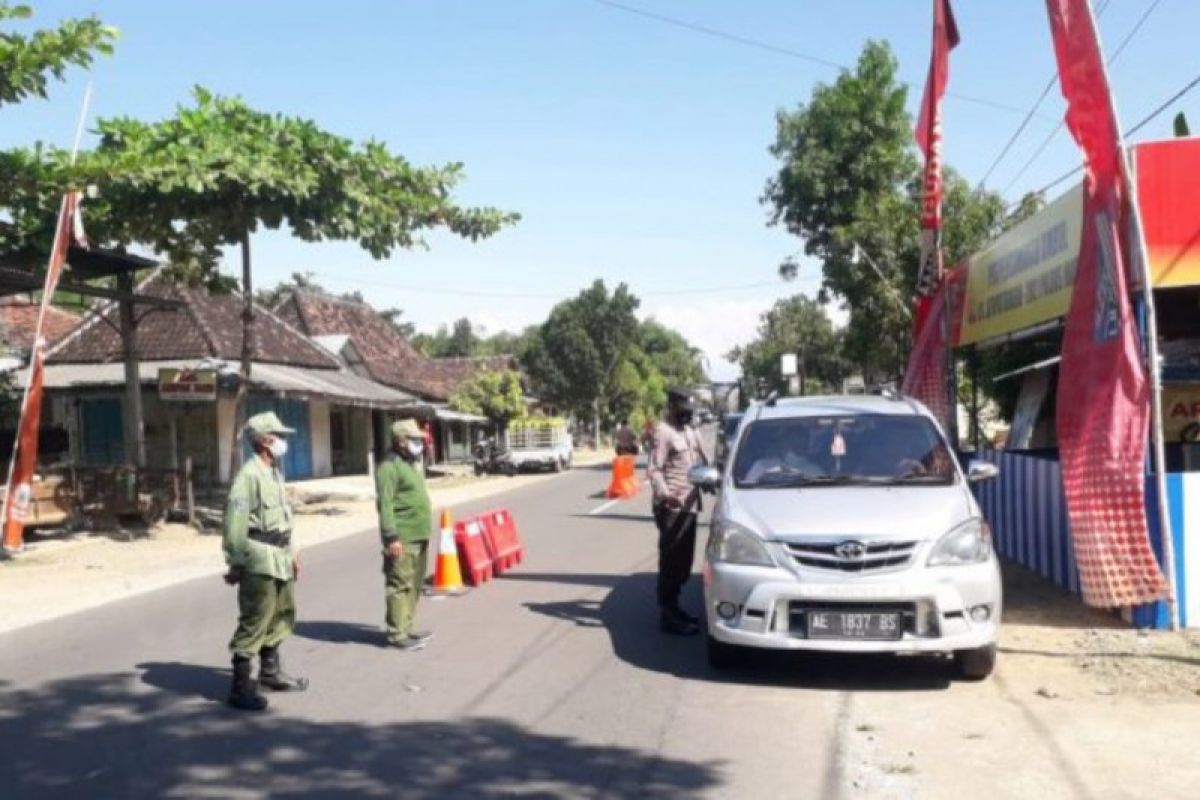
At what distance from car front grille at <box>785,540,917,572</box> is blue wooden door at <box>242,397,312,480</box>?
27.4 metres

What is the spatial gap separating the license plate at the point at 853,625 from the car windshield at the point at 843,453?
1.16 metres

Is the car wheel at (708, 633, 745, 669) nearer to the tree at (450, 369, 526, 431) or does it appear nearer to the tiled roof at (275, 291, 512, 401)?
the tiled roof at (275, 291, 512, 401)

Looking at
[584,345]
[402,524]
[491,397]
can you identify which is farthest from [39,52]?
[584,345]

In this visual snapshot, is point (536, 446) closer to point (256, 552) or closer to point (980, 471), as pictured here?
point (980, 471)

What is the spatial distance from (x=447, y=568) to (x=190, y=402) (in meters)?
18.4

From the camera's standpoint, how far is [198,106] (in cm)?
1727

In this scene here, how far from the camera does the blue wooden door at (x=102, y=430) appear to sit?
29.0 meters

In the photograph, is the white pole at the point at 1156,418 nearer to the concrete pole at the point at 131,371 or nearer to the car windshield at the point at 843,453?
the car windshield at the point at 843,453

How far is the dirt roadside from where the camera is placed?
474 inches

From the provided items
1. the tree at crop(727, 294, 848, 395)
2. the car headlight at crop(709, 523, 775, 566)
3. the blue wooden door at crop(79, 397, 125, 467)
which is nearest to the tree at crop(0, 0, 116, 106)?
the car headlight at crop(709, 523, 775, 566)

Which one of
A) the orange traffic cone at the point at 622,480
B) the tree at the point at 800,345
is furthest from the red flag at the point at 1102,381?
the tree at the point at 800,345

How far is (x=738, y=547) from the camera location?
7.11 meters

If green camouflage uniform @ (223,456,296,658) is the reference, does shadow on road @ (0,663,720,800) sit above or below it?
below

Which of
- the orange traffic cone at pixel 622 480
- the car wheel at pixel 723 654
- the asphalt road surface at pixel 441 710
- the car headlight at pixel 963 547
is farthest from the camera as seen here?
the orange traffic cone at pixel 622 480
